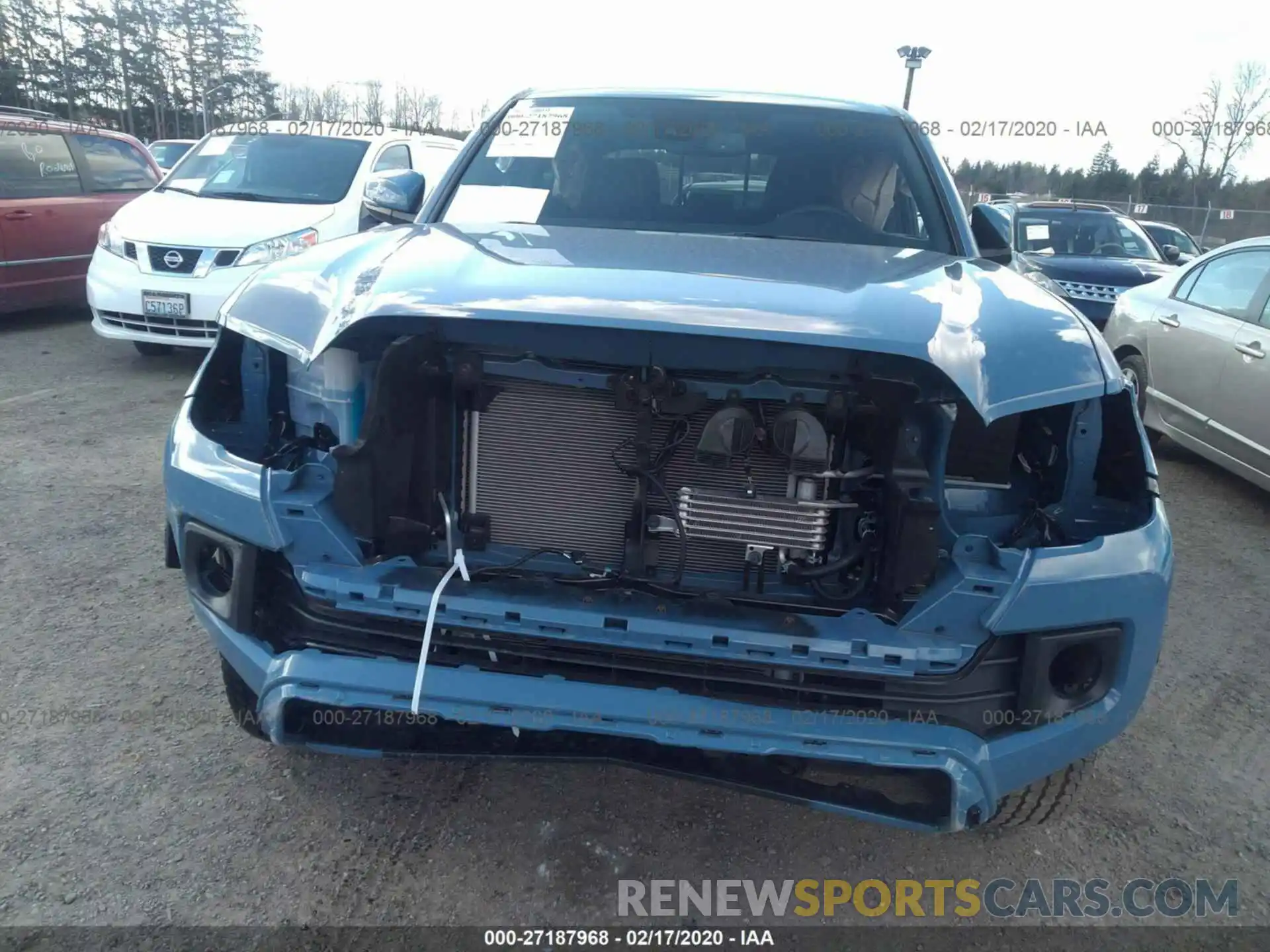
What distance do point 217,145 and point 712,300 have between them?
756 cm

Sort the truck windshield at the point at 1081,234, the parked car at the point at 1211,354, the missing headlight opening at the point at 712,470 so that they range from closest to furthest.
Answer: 1. the missing headlight opening at the point at 712,470
2. the parked car at the point at 1211,354
3. the truck windshield at the point at 1081,234

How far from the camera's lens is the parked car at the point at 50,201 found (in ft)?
26.0

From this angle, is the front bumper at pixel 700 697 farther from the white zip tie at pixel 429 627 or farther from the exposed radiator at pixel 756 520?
the exposed radiator at pixel 756 520

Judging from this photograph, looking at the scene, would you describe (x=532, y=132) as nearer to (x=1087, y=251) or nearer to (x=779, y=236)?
(x=779, y=236)

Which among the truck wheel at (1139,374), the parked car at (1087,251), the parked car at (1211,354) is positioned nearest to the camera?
the parked car at (1211,354)

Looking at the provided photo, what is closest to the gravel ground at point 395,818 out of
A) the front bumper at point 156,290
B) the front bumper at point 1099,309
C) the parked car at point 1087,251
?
the front bumper at point 156,290

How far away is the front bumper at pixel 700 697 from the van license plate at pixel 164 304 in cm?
499

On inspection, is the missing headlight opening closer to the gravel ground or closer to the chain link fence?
the gravel ground

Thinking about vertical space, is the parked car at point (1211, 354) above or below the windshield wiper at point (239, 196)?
below

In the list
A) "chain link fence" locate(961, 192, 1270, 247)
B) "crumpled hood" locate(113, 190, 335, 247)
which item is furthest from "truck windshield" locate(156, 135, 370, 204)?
"chain link fence" locate(961, 192, 1270, 247)

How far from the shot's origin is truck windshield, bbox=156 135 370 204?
751 centimetres

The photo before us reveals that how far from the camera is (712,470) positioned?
2188 millimetres

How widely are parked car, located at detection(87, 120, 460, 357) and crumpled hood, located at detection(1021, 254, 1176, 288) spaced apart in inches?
242

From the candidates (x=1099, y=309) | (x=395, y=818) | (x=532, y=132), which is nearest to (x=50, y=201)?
(x=532, y=132)
